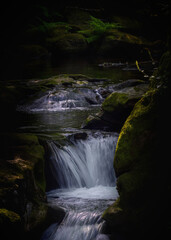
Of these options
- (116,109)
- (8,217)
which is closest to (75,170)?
(116,109)

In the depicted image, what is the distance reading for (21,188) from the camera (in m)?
3.72

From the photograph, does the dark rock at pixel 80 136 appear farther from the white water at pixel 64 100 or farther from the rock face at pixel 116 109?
the white water at pixel 64 100

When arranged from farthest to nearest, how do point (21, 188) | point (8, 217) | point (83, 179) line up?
point (83, 179), point (21, 188), point (8, 217)

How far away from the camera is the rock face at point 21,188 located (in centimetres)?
331

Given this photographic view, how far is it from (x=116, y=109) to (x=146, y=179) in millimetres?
2993

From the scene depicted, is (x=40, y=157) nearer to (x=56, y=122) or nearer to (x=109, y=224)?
(x=109, y=224)

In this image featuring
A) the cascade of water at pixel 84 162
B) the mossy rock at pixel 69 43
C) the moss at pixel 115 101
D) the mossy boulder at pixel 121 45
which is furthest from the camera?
the mossy rock at pixel 69 43

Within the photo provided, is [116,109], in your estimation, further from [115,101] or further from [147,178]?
[147,178]

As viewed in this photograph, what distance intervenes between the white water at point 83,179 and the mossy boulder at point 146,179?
686 mm

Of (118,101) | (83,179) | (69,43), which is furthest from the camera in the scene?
(69,43)

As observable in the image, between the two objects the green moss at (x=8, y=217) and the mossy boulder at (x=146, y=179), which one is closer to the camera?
the green moss at (x=8, y=217)

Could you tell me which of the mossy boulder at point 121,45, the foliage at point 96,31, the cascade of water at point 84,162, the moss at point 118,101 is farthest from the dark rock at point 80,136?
the foliage at point 96,31

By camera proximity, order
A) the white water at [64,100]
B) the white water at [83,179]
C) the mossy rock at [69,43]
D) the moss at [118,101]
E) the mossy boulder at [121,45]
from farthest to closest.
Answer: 1. the mossy rock at [69,43]
2. the mossy boulder at [121,45]
3. the white water at [64,100]
4. the moss at [118,101]
5. the white water at [83,179]

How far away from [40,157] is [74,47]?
18910 millimetres
